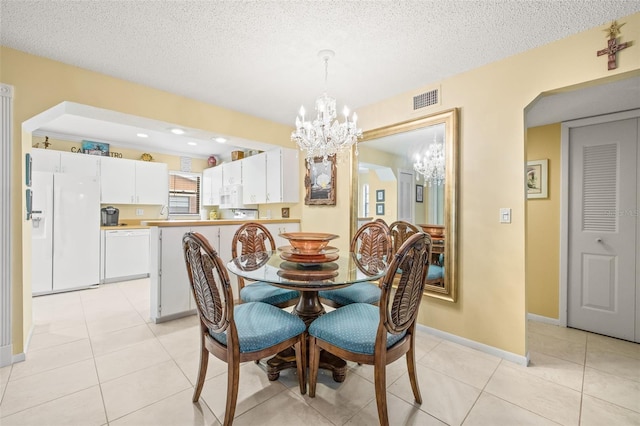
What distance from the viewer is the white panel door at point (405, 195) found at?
9.37ft

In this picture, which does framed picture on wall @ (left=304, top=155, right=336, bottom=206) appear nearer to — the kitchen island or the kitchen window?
the kitchen island

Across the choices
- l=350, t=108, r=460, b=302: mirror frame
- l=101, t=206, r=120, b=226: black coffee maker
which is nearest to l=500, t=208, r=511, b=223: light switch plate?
l=350, t=108, r=460, b=302: mirror frame

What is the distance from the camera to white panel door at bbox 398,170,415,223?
2855 mm

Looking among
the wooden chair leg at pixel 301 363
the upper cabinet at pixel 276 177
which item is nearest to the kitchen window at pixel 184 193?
the upper cabinet at pixel 276 177

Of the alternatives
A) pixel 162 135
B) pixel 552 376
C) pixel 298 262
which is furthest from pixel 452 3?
pixel 162 135

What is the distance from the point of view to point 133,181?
4941 mm

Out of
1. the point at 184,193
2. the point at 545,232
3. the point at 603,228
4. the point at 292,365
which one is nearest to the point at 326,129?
the point at 292,365

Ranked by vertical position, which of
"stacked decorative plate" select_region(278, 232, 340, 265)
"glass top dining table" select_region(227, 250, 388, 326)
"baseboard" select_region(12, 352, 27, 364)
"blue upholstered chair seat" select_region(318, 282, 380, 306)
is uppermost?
"stacked decorative plate" select_region(278, 232, 340, 265)

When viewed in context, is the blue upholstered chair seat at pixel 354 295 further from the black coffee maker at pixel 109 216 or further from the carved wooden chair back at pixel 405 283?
the black coffee maker at pixel 109 216

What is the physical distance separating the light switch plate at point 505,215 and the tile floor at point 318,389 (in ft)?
3.70

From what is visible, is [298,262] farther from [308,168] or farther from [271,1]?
[308,168]

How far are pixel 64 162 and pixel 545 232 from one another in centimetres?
663

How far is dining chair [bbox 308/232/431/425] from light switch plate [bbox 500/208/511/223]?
119 centimetres

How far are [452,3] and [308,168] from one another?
2.57m
